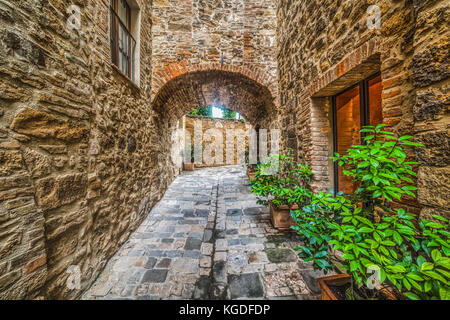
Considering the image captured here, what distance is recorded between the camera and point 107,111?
7.52 feet

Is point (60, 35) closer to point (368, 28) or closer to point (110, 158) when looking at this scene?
point (110, 158)

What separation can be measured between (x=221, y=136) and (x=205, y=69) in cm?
958

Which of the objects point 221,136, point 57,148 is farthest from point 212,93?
point 221,136

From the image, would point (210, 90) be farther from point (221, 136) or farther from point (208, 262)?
point (221, 136)

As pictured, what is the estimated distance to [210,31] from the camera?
4.18 m

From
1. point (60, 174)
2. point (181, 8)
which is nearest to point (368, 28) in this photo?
point (60, 174)

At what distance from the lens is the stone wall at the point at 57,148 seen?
1164 millimetres

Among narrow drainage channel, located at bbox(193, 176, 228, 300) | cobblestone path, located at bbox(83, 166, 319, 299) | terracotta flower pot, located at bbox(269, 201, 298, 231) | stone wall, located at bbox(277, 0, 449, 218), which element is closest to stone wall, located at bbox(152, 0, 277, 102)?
stone wall, located at bbox(277, 0, 449, 218)

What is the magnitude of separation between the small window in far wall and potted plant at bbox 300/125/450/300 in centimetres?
349

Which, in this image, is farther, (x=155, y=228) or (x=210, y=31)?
(x=210, y=31)

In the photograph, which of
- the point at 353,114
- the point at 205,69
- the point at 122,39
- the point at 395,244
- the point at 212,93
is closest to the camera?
the point at 395,244

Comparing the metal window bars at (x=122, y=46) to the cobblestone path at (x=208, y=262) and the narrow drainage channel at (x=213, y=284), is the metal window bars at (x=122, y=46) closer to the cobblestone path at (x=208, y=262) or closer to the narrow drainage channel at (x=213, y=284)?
the cobblestone path at (x=208, y=262)

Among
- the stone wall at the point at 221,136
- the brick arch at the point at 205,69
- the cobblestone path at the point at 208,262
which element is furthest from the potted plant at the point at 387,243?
the stone wall at the point at 221,136
